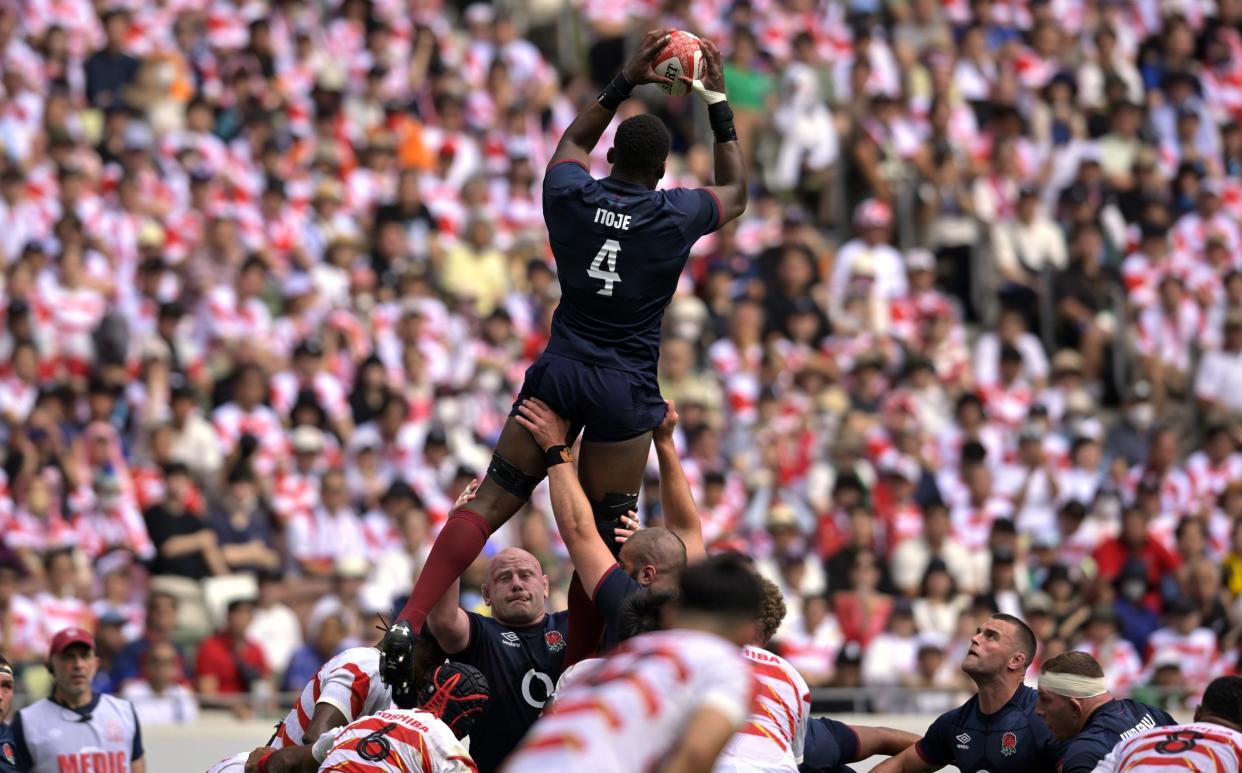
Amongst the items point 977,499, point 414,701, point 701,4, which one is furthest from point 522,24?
point 414,701

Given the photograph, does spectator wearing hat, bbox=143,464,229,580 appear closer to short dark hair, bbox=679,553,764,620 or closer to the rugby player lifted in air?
the rugby player lifted in air

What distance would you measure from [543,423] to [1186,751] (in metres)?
2.78

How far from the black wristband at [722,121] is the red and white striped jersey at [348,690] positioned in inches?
104

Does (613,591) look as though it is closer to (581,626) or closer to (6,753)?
(581,626)

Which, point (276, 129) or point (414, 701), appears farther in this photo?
point (276, 129)

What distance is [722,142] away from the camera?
9.09m

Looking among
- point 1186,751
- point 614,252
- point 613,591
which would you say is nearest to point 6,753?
point 613,591

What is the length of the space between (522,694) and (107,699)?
8.71 feet

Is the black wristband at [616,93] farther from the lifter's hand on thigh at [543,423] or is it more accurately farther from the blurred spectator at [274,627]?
the blurred spectator at [274,627]

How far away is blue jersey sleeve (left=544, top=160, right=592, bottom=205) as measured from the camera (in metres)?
8.75

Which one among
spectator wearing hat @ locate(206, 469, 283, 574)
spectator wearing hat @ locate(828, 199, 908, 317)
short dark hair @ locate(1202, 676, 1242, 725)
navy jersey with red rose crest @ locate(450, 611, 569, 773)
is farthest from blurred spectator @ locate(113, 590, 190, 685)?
short dark hair @ locate(1202, 676, 1242, 725)

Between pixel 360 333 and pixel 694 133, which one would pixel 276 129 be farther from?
pixel 694 133

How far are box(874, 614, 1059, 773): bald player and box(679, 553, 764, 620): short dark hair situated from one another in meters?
3.42

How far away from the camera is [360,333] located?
17188 millimetres
